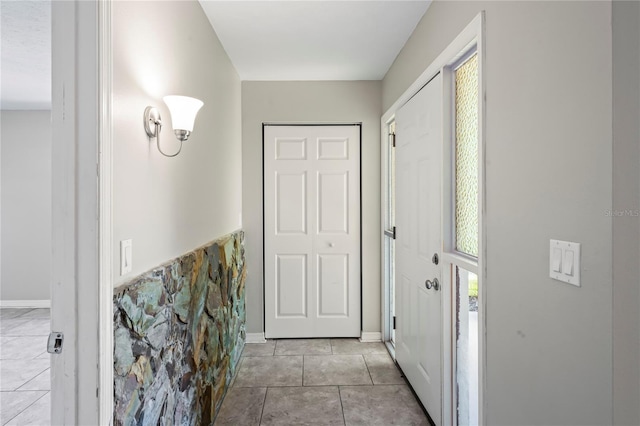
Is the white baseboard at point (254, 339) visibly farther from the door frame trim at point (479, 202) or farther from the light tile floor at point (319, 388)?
the door frame trim at point (479, 202)

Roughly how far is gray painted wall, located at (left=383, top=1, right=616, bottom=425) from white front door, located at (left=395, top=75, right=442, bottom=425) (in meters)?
0.57

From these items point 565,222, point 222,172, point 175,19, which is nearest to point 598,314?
point 565,222

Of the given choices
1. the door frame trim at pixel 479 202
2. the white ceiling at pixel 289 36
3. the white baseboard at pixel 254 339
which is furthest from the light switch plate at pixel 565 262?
the white baseboard at pixel 254 339

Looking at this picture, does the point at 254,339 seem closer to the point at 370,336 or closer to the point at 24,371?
the point at 370,336

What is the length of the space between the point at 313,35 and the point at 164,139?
1.42 meters

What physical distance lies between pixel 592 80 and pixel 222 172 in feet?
7.03

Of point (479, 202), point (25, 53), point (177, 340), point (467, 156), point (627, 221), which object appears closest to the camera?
point (627, 221)

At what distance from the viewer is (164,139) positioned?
1.46 m

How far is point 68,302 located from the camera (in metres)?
0.98

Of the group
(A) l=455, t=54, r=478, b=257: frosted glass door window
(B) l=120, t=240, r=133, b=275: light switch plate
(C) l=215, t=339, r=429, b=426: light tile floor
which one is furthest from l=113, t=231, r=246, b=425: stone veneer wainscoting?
(A) l=455, t=54, r=478, b=257: frosted glass door window

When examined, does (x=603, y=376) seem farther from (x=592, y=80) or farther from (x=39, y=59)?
(x=39, y=59)

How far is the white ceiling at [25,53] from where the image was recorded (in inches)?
81.3

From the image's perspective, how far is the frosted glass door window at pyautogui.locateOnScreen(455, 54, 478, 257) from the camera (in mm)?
1602

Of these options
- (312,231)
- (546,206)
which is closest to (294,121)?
(312,231)
